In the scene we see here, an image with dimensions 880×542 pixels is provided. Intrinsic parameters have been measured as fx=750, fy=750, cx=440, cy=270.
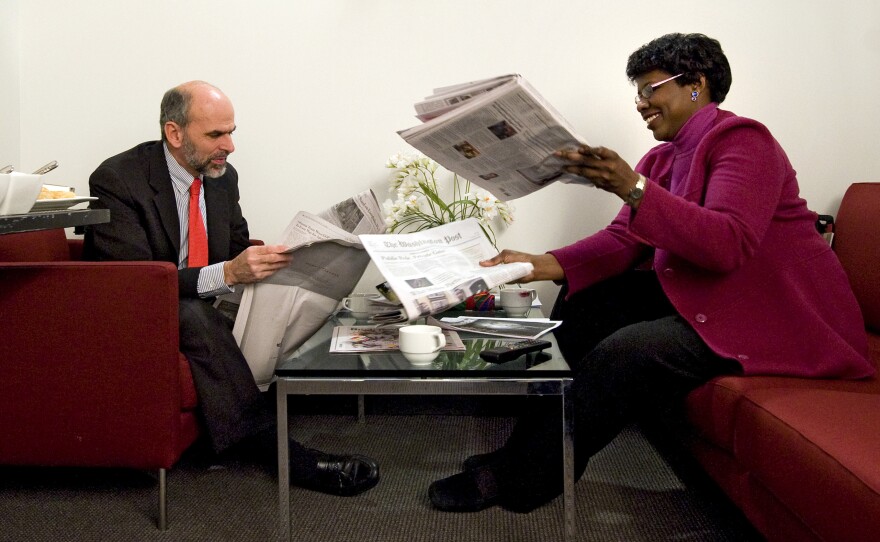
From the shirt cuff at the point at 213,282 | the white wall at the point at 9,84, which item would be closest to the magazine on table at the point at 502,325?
the shirt cuff at the point at 213,282

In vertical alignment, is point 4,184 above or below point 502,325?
above

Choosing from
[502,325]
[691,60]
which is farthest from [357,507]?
[691,60]

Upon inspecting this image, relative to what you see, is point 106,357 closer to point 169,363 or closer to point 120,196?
point 169,363

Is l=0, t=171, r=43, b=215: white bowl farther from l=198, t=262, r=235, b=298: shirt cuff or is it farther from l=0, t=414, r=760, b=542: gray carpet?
l=0, t=414, r=760, b=542: gray carpet

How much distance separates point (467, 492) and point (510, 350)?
0.47 meters

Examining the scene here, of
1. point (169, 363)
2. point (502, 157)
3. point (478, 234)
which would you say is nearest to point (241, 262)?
point (169, 363)

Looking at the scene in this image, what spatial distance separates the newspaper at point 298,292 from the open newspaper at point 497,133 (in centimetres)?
35

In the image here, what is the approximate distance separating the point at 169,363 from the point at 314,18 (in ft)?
4.53

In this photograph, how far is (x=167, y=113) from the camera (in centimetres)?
213

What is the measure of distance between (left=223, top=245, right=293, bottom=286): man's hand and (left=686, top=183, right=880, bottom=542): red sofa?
0.97 metres

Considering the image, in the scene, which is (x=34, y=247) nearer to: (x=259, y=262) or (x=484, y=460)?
(x=259, y=262)

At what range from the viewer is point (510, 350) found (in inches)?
55.6

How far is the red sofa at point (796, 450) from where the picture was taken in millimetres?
1064

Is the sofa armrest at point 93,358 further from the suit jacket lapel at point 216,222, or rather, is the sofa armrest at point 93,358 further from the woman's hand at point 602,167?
the woman's hand at point 602,167
